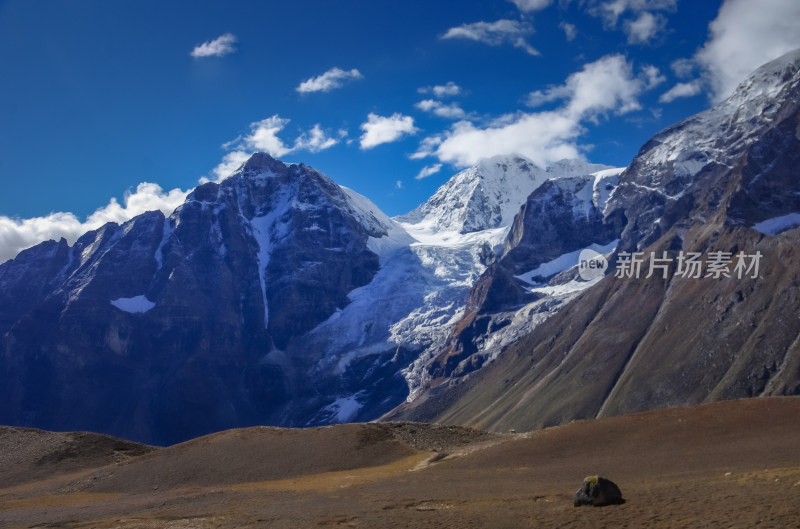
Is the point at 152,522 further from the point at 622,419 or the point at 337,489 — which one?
the point at 622,419

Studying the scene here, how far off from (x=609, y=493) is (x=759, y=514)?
23.7 ft

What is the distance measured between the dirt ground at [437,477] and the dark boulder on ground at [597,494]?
2.74 ft

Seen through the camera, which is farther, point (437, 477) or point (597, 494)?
point (437, 477)

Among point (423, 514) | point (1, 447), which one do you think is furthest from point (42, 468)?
point (423, 514)

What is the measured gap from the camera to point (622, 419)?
2365 inches

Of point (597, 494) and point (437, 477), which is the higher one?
point (437, 477)

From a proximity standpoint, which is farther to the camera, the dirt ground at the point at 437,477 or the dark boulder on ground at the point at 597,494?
the dark boulder on ground at the point at 597,494

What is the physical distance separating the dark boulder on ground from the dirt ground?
0.83m

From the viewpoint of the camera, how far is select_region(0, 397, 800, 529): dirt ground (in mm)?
37531

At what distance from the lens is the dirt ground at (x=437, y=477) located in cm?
3753

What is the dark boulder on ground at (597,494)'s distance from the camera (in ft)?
125

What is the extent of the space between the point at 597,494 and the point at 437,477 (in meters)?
16.8

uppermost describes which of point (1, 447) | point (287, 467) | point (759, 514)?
point (1, 447)

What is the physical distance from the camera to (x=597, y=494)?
3819 cm
